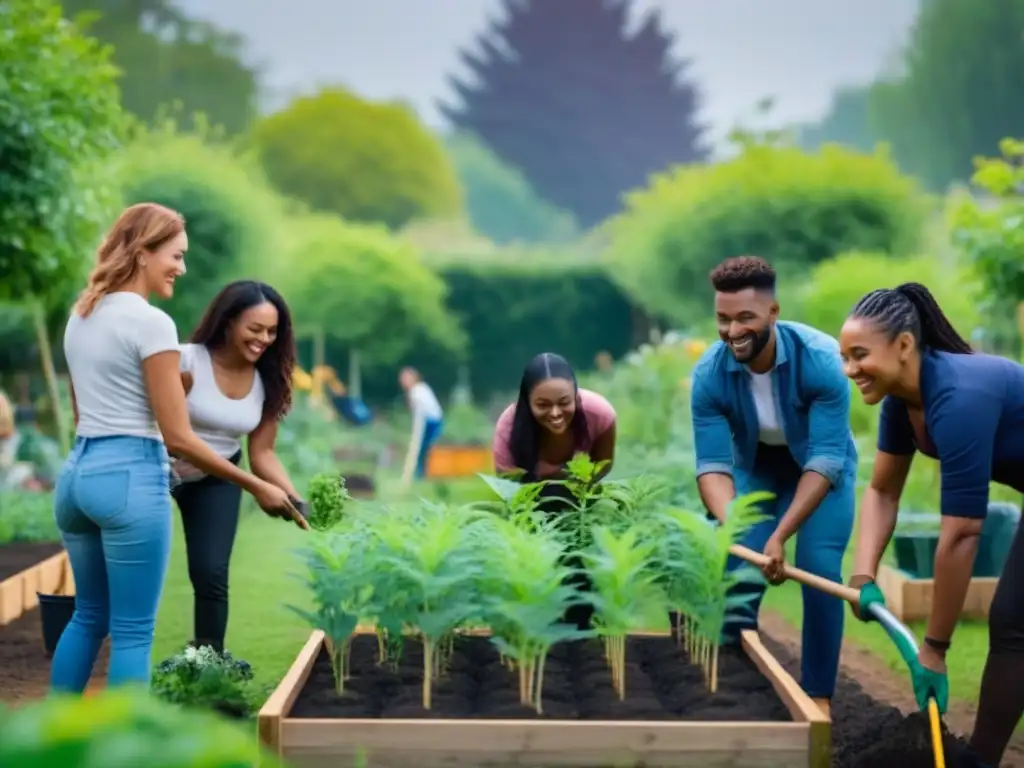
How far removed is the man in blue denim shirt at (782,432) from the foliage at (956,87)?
3492cm

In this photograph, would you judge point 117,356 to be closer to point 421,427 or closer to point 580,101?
point 421,427

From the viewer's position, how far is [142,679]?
3.55 metres

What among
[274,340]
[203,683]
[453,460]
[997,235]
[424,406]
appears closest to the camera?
[203,683]

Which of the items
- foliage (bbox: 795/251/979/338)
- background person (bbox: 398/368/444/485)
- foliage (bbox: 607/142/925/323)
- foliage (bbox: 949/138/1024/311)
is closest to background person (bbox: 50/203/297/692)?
foliage (bbox: 949/138/1024/311)

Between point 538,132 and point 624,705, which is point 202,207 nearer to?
point 624,705

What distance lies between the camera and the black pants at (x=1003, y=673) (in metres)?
3.43

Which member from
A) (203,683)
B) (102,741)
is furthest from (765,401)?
(102,741)

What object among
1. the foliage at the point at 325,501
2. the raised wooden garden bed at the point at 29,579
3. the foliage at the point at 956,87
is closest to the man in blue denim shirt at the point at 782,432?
the foliage at the point at 325,501

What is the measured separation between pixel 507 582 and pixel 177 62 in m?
47.3

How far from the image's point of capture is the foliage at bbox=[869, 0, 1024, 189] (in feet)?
121

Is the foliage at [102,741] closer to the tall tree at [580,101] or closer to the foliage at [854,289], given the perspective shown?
the foliage at [854,289]

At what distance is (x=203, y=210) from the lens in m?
12.5

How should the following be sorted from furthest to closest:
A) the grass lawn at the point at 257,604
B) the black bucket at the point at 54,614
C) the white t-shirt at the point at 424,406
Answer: the white t-shirt at the point at 424,406, the grass lawn at the point at 257,604, the black bucket at the point at 54,614

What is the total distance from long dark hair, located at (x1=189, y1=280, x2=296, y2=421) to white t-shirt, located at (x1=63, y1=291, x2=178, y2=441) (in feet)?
2.87
